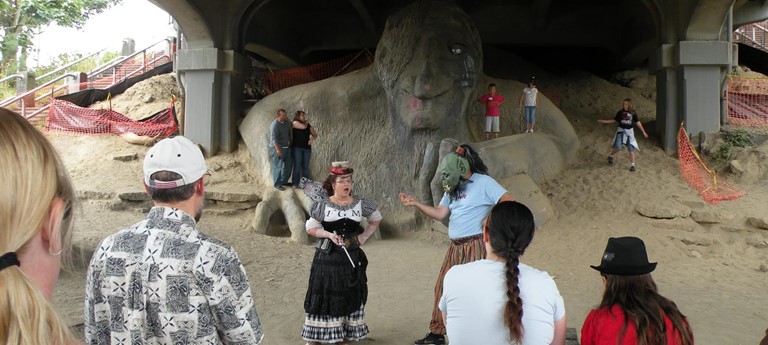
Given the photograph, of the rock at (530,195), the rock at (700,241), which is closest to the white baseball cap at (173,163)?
the rock at (530,195)

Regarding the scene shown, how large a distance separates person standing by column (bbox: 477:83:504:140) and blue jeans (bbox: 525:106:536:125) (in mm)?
507

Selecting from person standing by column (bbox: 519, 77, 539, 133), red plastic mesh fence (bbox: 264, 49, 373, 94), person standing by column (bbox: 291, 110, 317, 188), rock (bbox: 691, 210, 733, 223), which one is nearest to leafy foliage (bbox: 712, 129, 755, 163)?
rock (bbox: 691, 210, 733, 223)

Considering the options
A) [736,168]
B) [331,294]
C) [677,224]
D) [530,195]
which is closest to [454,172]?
[331,294]

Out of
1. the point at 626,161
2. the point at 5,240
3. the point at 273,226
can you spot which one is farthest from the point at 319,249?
the point at 626,161

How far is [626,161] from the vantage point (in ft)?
37.6

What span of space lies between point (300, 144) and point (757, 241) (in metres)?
7.25

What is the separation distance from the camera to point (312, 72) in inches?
589

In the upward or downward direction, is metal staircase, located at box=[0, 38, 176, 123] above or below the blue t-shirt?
above

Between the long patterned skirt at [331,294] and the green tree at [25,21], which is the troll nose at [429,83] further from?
the green tree at [25,21]

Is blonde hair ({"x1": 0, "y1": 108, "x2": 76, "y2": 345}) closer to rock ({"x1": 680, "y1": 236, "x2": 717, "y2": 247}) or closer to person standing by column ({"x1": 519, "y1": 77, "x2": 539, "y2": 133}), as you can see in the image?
rock ({"x1": 680, "y1": 236, "x2": 717, "y2": 247})

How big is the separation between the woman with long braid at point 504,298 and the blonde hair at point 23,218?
58.2 inches

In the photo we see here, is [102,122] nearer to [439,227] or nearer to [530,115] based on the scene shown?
[439,227]

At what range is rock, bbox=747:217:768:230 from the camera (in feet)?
29.8

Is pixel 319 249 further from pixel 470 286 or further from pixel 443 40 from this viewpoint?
pixel 443 40
